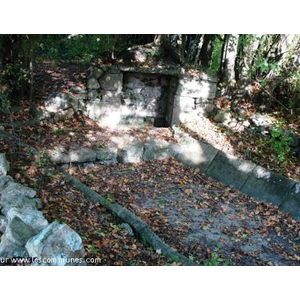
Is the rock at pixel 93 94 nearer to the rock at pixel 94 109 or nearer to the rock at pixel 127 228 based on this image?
the rock at pixel 94 109

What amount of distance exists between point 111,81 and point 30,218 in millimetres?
4847

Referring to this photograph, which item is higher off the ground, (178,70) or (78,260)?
(178,70)

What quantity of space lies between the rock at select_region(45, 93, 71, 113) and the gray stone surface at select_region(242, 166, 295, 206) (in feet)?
13.7

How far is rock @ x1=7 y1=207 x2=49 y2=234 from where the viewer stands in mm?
3477

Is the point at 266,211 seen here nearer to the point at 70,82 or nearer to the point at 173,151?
the point at 173,151

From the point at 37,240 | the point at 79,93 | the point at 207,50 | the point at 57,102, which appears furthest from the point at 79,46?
the point at 37,240

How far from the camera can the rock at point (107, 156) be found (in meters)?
6.55

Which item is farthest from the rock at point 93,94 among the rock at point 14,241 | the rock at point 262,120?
the rock at point 14,241

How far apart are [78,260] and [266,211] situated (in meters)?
3.32

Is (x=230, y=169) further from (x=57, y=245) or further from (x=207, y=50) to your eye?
(x=207, y=50)

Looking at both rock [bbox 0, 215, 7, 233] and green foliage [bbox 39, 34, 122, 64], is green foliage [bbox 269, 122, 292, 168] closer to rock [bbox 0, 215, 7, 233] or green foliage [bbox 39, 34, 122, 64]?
green foliage [bbox 39, 34, 122, 64]

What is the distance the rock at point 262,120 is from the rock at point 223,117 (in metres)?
0.56

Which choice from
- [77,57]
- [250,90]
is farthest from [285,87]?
[77,57]

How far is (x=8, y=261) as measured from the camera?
10.2 ft
